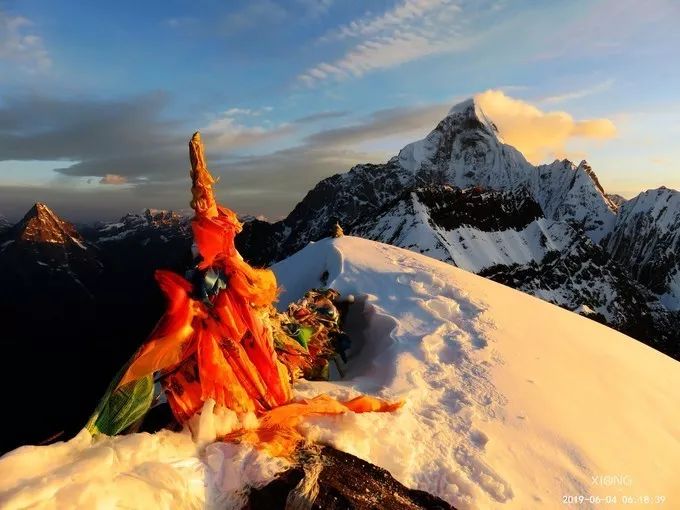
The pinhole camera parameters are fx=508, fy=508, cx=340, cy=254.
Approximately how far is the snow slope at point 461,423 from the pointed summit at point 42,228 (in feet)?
634

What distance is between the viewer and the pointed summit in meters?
173

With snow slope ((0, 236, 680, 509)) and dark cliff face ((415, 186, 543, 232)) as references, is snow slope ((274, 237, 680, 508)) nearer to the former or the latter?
snow slope ((0, 236, 680, 509))

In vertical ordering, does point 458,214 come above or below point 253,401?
below

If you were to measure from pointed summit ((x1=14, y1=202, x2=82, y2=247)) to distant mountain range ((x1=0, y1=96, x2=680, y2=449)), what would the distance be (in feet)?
1.66

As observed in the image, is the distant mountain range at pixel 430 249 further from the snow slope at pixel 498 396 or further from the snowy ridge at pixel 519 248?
the snow slope at pixel 498 396

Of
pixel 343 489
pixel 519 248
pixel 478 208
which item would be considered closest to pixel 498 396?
pixel 343 489

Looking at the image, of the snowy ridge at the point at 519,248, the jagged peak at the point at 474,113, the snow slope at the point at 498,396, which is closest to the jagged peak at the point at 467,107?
the jagged peak at the point at 474,113

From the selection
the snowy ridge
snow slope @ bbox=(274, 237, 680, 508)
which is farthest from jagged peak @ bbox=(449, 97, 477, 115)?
snow slope @ bbox=(274, 237, 680, 508)

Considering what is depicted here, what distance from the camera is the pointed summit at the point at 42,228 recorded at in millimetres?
172900

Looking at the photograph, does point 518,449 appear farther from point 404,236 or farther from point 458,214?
point 458,214

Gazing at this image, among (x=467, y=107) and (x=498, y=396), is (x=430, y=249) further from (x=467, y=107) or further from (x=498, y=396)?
(x=467, y=107)

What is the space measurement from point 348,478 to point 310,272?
6.48 meters

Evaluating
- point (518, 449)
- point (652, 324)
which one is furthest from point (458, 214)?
point (518, 449)

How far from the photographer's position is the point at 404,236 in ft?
210
